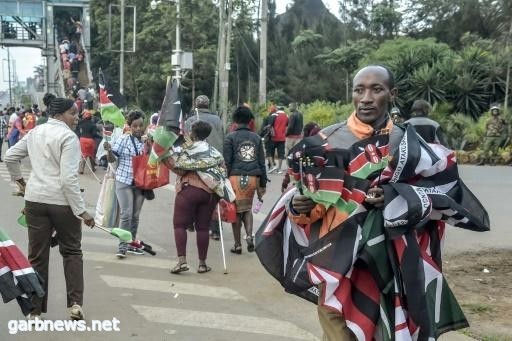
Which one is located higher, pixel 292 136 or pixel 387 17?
pixel 387 17

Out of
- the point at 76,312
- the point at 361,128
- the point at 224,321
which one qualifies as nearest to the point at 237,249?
the point at 224,321

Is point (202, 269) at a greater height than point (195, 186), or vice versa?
point (195, 186)

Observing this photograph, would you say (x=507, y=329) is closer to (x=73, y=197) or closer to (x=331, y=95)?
(x=73, y=197)

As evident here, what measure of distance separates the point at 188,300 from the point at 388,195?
11.3 ft

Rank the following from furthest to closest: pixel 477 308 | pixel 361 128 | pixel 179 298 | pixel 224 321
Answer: pixel 179 298 → pixel 477 308 → pixel 224 321 → pixel 361 128

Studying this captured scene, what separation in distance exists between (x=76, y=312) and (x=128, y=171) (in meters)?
2.55

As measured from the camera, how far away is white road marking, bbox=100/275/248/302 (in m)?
6.16

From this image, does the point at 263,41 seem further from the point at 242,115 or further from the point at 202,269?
the point at 202,269

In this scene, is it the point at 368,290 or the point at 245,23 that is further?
the point at 245,23

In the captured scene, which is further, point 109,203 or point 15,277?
point 109,203

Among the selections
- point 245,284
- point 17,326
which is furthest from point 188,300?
point 17,326

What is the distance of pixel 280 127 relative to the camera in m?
16.9

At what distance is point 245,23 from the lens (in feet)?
112

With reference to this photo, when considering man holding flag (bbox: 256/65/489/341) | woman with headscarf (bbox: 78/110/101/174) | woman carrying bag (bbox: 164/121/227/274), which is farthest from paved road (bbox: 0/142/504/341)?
woman with headscarf (bbox: 78/110/101/174)
